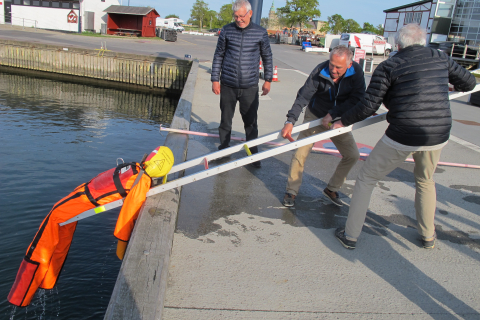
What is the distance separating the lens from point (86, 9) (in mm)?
44812

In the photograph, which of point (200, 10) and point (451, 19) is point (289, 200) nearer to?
point (451, 19)

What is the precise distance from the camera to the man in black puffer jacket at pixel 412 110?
120 inches

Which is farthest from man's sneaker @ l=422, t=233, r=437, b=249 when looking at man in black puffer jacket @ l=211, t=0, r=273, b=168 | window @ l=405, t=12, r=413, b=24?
window @ l=405, t=12, r=413, b=24

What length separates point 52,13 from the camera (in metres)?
43.9

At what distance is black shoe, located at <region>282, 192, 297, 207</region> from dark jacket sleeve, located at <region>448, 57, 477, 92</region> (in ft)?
6.11

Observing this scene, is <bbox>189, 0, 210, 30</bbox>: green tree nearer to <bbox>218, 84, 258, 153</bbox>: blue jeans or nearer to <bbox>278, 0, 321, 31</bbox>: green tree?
<bbox>278, 0, 321, 31</bbox>: green tree

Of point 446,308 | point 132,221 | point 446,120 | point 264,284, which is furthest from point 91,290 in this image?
point 446,120

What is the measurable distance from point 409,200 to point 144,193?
3.07 m

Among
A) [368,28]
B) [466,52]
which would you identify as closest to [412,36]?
[466,52]

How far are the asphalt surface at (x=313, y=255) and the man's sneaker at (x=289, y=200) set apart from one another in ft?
0.22

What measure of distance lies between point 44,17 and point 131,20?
9504 mm

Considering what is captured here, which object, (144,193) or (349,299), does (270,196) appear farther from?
(349,299)

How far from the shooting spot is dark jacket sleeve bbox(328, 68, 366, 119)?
3.95 m

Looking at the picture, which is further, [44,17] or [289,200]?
[44,17]
